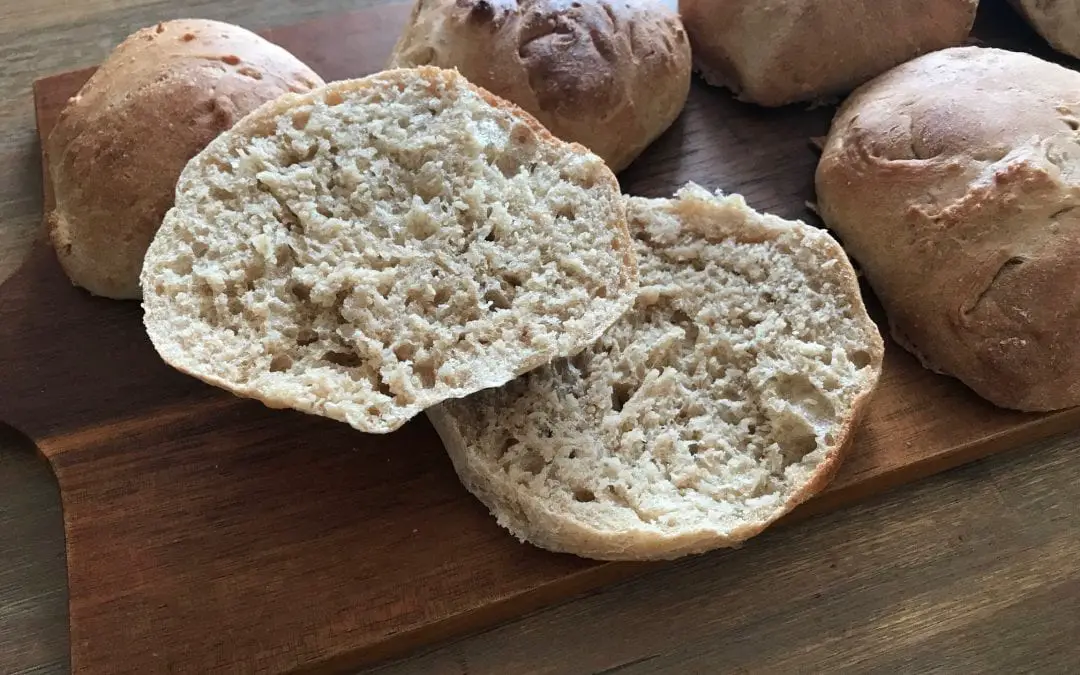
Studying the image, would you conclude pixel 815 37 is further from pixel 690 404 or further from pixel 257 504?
pixel 257 504

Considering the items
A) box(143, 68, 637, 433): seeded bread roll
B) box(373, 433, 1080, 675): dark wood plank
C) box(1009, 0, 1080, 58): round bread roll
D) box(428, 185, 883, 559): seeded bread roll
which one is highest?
box(1009, 0, 1080, 58): round bread roll

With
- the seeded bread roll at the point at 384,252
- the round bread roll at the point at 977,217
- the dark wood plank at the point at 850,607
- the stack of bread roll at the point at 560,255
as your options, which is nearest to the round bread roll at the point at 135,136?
the stack of bread roll at the point at 560,255

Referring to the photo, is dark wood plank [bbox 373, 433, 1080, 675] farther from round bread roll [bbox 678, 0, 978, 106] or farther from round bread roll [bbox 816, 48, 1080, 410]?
round bread roll [bbox 678, 0, 978, 106]

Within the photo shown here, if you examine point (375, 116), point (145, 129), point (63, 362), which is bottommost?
point (63, 362)

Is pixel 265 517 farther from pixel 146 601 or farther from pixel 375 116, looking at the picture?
pixel 375 116

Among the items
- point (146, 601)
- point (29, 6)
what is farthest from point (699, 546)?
point (29, 6)

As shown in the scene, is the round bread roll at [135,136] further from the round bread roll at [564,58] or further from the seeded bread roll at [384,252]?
the round bread roll at [564,58]

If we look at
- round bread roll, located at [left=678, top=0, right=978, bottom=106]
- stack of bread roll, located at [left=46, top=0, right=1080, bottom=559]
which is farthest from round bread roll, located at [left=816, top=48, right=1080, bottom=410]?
round bread roll, located at [left=678, top=0, right=978, bottom=106]
